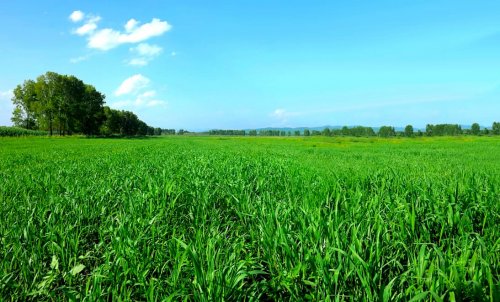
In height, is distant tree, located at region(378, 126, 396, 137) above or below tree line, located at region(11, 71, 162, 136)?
below

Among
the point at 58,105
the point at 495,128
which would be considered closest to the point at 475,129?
the point at 495,128

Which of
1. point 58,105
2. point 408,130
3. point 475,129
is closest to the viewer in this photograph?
point 58,105

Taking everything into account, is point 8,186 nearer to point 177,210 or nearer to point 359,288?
point 177,210

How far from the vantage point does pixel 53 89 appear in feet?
246

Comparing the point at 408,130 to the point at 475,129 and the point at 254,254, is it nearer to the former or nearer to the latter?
the point at 475,129

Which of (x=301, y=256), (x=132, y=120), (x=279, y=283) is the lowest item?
(x=279, y=283)

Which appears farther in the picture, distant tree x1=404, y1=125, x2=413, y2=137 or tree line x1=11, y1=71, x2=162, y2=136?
distant tree x1=404, y1=125, x2=413, y2=137

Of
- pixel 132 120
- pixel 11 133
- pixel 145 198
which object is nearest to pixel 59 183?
pixel 145 198

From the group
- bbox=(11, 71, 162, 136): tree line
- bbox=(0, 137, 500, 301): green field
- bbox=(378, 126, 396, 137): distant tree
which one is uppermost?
bbox=(11, 71, 162, 136): tree line

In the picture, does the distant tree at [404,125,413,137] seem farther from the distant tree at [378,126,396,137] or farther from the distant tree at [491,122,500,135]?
the distant tree at [491,122,500,135]

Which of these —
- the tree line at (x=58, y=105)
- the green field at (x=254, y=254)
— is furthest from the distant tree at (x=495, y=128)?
the green field at (x=254, y=254)

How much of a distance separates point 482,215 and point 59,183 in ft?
26.4

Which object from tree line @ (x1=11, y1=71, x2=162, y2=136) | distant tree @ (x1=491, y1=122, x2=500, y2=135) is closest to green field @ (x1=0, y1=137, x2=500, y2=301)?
tree line @ (x1=11, y1=71, x2=162, y2=136)

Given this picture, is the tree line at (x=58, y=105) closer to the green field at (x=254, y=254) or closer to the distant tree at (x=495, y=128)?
the green field at (x=254, y=254)
